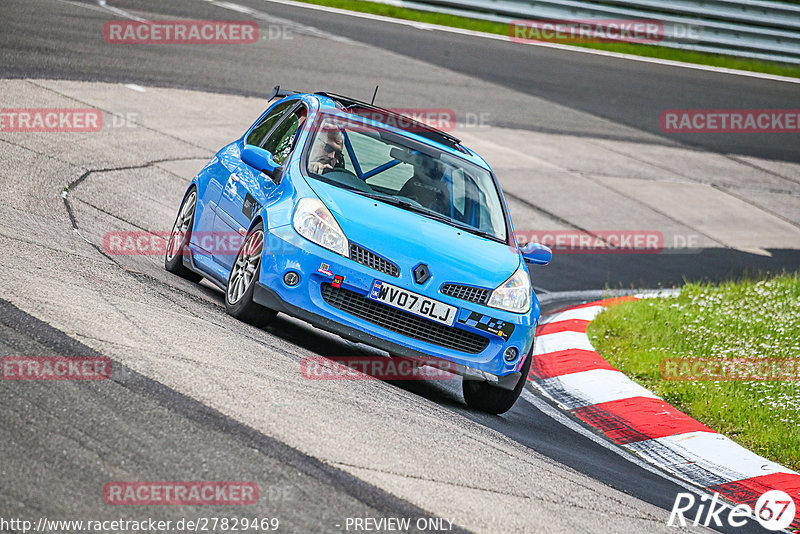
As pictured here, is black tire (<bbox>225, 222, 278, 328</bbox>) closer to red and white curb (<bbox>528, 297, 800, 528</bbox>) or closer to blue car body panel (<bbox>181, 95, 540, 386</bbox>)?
blue car body panel (<bbox>181, 95, 540, 386</bbox>)

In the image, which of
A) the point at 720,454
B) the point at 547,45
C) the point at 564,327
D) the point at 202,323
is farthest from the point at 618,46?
the point at 202,323

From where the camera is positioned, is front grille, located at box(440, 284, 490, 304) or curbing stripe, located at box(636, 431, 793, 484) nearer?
front grille, located at box(440, 284, 490, 304)

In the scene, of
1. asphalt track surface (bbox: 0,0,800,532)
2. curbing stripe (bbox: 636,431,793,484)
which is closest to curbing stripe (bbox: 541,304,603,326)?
asphalt track surface (bbox: 0,0,800,532)

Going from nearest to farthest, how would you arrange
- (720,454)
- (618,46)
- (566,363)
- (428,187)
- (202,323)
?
(202,323) → (720,454) → (428,187) → (566,363) → (618,46)

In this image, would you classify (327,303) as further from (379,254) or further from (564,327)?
(564,327)

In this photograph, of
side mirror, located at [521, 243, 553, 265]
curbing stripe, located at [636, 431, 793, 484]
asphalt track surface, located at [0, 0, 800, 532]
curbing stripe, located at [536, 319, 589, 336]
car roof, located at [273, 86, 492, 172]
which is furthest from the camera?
curbing stripe, located at [536, 319, 589, 336]

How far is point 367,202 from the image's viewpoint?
6.84m

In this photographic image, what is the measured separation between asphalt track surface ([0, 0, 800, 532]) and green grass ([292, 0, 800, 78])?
138 cm

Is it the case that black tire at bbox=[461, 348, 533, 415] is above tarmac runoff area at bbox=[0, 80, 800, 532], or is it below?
below

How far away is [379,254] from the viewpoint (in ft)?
20.9

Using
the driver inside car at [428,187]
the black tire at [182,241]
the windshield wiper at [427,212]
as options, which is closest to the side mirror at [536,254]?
the windshield wiper at [427,212]

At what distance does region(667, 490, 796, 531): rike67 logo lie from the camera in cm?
557

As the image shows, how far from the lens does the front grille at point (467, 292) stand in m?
6.43

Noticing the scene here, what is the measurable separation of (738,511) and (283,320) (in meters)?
3.41
